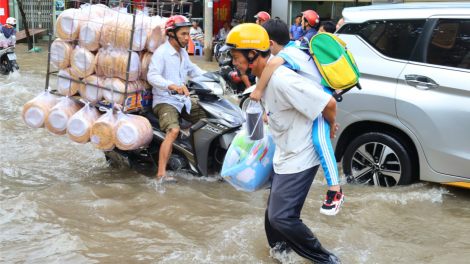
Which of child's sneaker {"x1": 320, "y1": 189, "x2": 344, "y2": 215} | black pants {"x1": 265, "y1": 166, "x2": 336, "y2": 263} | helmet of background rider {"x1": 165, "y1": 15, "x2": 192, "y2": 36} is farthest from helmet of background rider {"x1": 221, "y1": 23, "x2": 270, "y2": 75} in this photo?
helmet of background rider {"x1": 165, "y1": 15, "x2": 192, "y2": 36}

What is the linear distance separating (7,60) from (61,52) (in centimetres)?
869

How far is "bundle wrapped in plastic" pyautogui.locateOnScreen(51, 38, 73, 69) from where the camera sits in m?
4.71

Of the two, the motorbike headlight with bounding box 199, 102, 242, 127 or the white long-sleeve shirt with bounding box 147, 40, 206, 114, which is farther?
the motorbike headlight with bounding box 199, 102, 242, 127

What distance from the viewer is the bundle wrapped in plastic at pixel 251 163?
9.73ft

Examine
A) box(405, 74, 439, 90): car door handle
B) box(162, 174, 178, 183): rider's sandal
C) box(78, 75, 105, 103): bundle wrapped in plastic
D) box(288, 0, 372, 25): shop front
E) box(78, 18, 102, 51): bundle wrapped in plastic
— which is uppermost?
box(288, 0, 372, 25): shop front

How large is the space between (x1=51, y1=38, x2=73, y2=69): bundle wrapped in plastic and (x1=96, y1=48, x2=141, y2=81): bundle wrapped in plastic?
37 cm

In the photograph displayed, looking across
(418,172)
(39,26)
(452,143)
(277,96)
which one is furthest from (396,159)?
(39,26)

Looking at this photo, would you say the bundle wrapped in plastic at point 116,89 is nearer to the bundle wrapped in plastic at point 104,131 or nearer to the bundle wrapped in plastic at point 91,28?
the bundle wrapped in plastic at point 104,131

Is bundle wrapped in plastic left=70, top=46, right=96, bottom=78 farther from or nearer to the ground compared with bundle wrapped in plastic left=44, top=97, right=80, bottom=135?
farther from the ground

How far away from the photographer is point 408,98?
13.6 feet

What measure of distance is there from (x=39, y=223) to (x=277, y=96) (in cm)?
246

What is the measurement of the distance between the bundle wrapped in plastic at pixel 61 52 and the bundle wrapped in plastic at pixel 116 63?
0.37 meters

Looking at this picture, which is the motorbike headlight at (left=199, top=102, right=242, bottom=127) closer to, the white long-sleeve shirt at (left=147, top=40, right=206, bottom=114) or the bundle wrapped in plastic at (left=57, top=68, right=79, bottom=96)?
the white long-sleeve shirt at (left=147, top=40, right=206, bottom=114)

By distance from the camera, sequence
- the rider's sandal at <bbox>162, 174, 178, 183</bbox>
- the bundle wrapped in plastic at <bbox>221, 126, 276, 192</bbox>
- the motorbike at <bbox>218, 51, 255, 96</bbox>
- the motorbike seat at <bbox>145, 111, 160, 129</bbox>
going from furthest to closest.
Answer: the motorbike at <bbox>218, 51, 255, 96</bbox>
the motorbike seat at <bbox>145, 111, 160, 129</bbox>
the rider's sandal at <bbox>162, 174, 178, 183</bbox>
the bundle wrapped in plastic at <bbox>221, 126, 276, 192</bbox>
